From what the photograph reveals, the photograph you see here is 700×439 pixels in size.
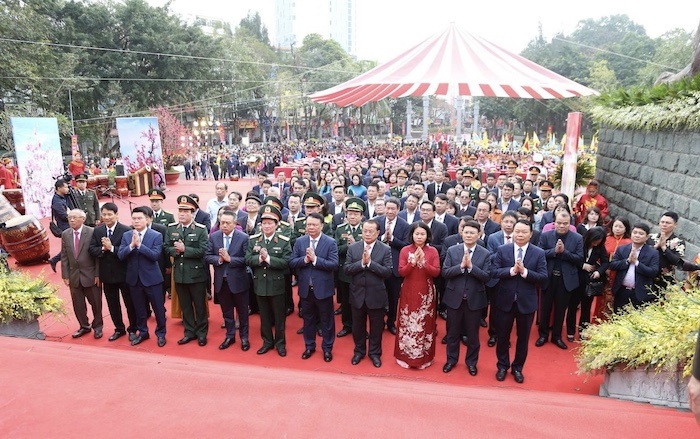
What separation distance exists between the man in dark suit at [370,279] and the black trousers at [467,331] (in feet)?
2.07

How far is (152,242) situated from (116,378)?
2.41 metres

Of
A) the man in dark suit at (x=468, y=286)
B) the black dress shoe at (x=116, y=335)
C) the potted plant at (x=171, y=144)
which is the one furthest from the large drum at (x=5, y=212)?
the potted plant at (x=171, y=144)

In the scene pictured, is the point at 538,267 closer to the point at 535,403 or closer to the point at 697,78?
the point at 535,403

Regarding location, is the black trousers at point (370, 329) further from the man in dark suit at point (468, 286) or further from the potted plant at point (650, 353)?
the potted plant at point (650, 353)

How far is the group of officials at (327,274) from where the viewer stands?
4215mm

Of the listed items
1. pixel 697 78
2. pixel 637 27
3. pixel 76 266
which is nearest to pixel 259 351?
pixel 76 266

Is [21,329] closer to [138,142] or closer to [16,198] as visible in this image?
[16,198]

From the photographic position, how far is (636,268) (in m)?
4.39

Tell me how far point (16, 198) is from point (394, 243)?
30.7 ft

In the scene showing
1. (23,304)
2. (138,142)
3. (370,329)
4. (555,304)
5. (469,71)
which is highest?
(469,71)

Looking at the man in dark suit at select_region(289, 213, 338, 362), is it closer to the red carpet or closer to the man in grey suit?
the red carpet

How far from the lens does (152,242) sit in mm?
4801

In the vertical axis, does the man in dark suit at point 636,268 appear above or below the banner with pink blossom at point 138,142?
below

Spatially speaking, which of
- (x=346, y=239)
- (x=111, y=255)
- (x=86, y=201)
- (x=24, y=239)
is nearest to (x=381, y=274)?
(x=346, y=239)
